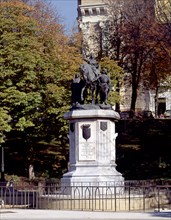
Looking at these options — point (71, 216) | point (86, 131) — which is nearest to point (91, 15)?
point (86, 131)

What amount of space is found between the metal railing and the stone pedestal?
40 centimetres

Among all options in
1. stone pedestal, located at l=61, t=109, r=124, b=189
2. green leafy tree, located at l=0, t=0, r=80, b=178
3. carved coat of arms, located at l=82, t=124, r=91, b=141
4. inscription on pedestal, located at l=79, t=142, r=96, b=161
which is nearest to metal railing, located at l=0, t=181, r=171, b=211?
stone pedestal, located at l=61, t=109, r=124, b=189

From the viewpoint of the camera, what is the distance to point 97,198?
2350 centimetres

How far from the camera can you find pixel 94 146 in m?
25.8

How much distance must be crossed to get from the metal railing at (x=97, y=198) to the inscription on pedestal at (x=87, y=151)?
3.99ft

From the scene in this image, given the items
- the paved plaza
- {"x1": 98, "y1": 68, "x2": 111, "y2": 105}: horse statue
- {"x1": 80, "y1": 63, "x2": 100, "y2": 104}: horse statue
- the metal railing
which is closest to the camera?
the paved plaza

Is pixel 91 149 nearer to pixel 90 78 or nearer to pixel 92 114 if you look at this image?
pixel 92 114

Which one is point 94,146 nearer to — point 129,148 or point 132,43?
point 129,148

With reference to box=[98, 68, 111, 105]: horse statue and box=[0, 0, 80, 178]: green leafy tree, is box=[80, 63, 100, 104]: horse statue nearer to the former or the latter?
box=[98, 68, 111, 105]: horse statue

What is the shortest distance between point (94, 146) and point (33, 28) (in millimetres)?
17004

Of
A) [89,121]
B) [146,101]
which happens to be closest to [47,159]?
[89,121]

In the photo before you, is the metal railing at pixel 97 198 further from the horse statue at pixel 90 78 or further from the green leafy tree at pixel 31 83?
the green leafy tree at pixel 31 83

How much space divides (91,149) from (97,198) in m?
2.96

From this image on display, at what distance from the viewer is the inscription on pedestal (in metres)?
25.8
